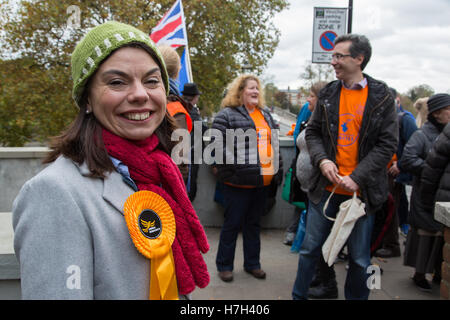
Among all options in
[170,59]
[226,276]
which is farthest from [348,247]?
[170,59]

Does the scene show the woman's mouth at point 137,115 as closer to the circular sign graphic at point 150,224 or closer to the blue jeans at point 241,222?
the circular sign graphic at point 150,224

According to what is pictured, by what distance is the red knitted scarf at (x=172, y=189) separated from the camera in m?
1.34

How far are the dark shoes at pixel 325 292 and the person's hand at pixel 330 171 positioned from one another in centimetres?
136

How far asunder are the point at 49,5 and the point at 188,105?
9.15 m

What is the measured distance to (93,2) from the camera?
36.5 ft

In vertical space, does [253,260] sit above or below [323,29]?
below

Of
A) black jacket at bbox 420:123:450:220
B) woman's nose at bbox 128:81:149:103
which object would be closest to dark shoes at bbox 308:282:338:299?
black jacket at bbox 420:123:450:220

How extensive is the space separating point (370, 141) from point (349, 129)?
18cm

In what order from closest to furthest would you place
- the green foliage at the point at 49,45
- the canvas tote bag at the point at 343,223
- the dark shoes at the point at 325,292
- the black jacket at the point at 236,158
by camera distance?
the canvas tote bag at the point at 343,223
the dark shoes at the point at 325,292
the black jacket at the point at 236,158
the green foliage at the point at 49,45

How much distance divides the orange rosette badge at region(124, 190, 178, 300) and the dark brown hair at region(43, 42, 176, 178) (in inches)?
5.9

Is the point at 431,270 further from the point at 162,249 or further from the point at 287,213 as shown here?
the point at 162,249

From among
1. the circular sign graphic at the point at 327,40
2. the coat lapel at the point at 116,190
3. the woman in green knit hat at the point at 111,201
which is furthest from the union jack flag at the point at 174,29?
the coat lapel at the point at 116,190

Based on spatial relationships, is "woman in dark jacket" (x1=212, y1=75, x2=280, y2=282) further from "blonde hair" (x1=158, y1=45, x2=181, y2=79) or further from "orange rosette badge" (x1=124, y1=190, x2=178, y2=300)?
"orange rosette badge" (x1=124, y1=190, x2=178, y2=300)
